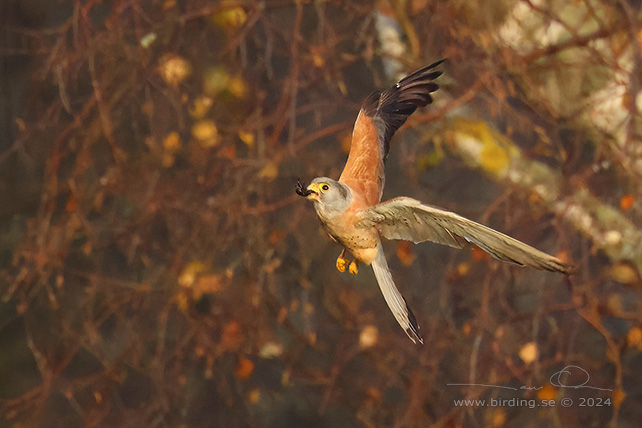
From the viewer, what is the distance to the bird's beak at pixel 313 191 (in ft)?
1.57

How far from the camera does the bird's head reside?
1.57 ft

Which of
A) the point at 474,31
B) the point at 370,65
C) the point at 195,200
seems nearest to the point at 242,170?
the point at 195,200

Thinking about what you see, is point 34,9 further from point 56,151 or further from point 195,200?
point 195,200

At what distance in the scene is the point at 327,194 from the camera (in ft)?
1.58

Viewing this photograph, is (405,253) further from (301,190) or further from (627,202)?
(301,190)

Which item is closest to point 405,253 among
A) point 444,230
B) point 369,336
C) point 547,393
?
point 369,336

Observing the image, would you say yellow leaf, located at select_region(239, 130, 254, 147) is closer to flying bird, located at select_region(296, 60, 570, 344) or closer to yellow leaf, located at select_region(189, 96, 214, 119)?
yellow leaf, located at select_region(189, 96, 214, 119)

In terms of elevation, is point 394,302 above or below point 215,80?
below

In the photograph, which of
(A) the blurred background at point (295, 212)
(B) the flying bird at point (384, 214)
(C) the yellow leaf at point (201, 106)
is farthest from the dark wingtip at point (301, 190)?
(C) the yellow leaf at point (201, 106)

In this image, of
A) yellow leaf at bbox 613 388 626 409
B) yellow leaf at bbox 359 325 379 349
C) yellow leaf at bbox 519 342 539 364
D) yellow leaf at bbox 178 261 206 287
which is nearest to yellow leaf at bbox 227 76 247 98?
yellow leaf at bbox 178 261 206 287

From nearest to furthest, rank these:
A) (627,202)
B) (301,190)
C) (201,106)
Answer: (301,190)
(627,202)
(201,106)

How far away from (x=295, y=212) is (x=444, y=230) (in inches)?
15.3

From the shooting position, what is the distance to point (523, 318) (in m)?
0.80

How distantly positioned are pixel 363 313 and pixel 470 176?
20cm
